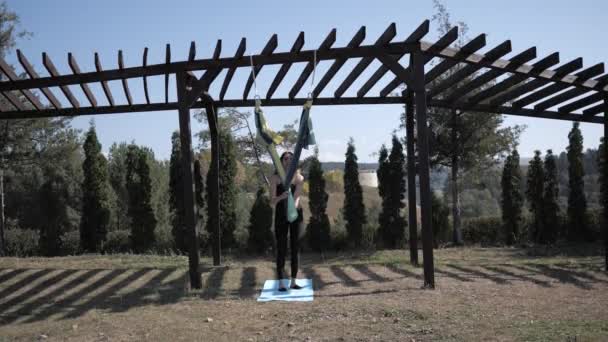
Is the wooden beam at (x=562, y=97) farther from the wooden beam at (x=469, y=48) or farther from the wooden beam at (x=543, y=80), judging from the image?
the wooden beam at (x=469, y=48)

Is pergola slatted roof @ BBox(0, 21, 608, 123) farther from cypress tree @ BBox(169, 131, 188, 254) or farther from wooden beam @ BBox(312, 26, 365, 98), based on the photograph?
cypress tree @ BBox(169, 131, 188, 254)

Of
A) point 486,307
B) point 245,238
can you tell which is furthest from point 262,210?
point 486,307

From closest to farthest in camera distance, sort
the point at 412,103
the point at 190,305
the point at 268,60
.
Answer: the point at 190,305, the point at 268,60, the point at 412,103

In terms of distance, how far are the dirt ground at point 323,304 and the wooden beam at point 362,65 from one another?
291 cm

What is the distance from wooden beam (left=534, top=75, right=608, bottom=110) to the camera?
6.85 meters

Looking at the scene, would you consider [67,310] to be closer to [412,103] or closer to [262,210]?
[412,103]

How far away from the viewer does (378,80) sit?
6.78 meters

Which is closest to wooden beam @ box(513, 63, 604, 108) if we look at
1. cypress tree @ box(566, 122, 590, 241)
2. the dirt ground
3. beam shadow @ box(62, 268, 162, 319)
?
the dirt ground

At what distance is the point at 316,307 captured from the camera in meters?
5.07

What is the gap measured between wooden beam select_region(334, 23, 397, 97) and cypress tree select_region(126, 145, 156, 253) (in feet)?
23.7

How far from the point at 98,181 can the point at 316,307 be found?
9650mm

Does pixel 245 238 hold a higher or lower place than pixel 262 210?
lower

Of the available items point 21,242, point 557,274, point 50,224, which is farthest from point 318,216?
point 21,242

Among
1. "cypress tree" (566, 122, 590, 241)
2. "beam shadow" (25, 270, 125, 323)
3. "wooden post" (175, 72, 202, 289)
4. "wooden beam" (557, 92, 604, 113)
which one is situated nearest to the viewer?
"beam shadow" (25, 270, 125, 323)
